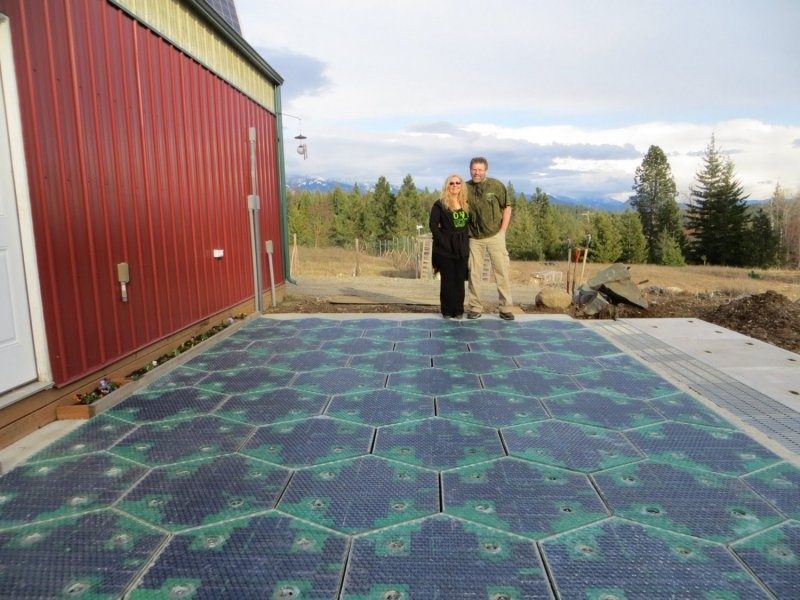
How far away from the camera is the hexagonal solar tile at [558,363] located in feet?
13.1

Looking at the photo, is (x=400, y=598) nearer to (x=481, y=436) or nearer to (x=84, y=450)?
(x=481, y=436)

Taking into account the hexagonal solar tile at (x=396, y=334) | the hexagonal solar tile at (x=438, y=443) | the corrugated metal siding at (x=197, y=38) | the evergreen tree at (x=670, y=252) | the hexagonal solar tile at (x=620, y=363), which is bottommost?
the evergreen tree at (x=670, y=252)

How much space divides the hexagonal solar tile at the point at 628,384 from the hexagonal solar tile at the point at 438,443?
45.3 inches

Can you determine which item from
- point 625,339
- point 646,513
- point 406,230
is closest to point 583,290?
point 625,339

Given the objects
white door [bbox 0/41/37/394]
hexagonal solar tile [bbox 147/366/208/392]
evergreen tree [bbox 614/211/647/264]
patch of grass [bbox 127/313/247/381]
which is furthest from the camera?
evergreen tree [bbox 614/211/647/264]

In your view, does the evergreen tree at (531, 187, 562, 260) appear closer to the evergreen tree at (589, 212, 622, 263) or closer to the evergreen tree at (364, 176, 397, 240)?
the evergreen tree at (589, 212, 622, 263)

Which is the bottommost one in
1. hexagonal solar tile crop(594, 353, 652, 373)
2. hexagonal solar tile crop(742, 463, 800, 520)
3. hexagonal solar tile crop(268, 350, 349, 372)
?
hexagonal solar tile crop(742, 463, 800, 520)

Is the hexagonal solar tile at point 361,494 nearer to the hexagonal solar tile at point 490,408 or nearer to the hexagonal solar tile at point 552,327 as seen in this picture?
the hexagonal solar tile at point 490,408

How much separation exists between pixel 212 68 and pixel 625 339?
5201mm

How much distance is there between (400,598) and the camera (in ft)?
5.29

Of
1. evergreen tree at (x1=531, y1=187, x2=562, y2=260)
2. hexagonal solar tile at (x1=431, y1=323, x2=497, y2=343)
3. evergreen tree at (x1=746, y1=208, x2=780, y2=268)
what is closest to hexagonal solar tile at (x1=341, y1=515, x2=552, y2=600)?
hexagonal solar tile at (x1=431, y1=323, x2=497, y2=343)

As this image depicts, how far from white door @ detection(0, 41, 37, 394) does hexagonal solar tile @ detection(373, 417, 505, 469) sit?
1.99m

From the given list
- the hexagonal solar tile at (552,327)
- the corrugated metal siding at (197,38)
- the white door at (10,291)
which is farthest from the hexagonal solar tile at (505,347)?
the corrugated metal siding at (197,38)

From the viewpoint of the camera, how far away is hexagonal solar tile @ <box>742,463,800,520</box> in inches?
82.8
